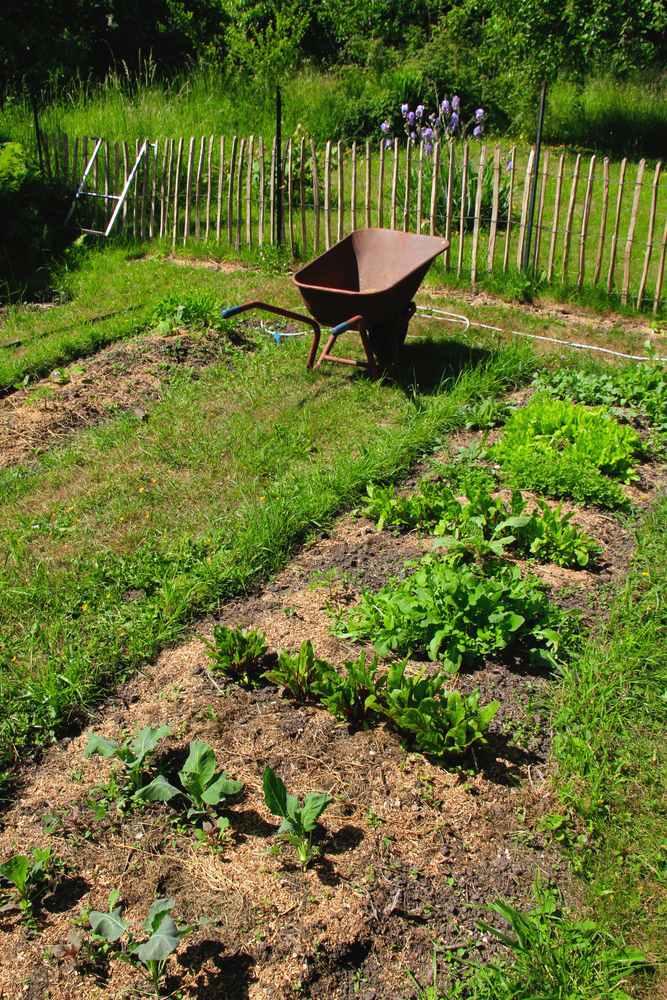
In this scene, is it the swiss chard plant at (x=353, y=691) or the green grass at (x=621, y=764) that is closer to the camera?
the green grass at (x=621, y=764)

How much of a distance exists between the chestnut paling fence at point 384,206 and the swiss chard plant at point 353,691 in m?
5.22

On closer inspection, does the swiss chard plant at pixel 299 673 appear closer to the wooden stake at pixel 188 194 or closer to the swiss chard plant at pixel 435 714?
the swiss chard plant at pixel 435 714

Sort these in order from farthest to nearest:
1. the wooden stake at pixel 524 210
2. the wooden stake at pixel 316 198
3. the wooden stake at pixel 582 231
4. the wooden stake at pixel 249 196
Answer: the wooden stake at pixel 249 196 → the wooden stake at pixel 316 198 → the wooden stake at pixel 524 210 → the wooden stake at pixel 582 231

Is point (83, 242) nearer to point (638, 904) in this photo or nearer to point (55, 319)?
point (55, 319)

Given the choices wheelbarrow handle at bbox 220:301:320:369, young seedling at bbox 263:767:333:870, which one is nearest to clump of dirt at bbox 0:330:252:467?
wheelbarrow handle at bbox 220:301:320:369

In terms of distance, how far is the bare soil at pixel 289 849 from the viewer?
1964mm

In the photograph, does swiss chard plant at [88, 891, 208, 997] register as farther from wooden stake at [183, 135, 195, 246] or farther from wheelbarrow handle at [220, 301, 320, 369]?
wooden stake at [183, 135, 195, 246]

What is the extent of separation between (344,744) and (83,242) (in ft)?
26.5

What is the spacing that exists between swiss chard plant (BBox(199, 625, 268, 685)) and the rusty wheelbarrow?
7.50 ft

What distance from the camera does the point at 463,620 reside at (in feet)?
9.60

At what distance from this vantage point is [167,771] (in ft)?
8.03

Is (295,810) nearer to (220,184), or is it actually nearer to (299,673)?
(299,673)

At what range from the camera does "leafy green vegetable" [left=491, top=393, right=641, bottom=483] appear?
4.11 meters

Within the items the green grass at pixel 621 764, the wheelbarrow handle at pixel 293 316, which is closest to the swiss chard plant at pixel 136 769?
the green grass at pixel 621 764
